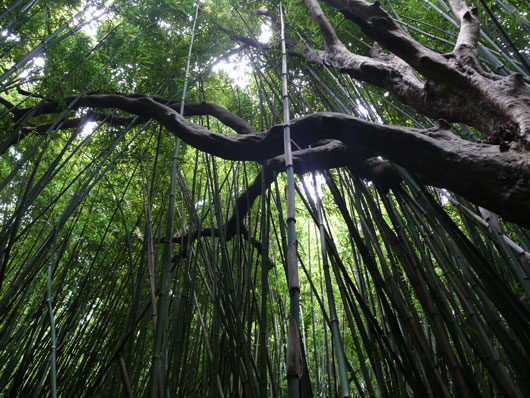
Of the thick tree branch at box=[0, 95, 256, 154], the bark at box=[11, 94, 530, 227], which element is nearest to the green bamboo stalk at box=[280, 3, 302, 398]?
the bark at box=[11, 94, 530, 227]

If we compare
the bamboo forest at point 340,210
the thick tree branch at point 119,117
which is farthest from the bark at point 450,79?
the thick tree branch at point 119,117

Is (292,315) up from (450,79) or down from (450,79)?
down

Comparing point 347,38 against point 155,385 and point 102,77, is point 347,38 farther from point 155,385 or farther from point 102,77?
point 155,385

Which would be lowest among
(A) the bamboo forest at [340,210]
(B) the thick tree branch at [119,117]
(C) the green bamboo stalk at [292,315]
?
(C) the green bamboo stalk at [292,315]

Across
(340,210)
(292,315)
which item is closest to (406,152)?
(340,210)

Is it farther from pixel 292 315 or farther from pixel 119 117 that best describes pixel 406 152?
pixel 119 117

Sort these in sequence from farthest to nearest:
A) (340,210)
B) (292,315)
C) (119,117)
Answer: (119,117)
(340,210)
(292,315)

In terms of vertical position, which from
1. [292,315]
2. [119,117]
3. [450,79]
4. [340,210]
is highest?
[119,117]

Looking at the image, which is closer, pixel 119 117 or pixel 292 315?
pixel 292 315

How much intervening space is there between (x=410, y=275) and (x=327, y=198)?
7.43 ft

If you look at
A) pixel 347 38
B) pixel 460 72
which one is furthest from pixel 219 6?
pixel 460 72

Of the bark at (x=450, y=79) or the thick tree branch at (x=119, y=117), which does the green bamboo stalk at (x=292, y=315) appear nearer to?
the bark at (x=450, y=79)

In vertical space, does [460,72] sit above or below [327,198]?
below

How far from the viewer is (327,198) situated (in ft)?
10.8
